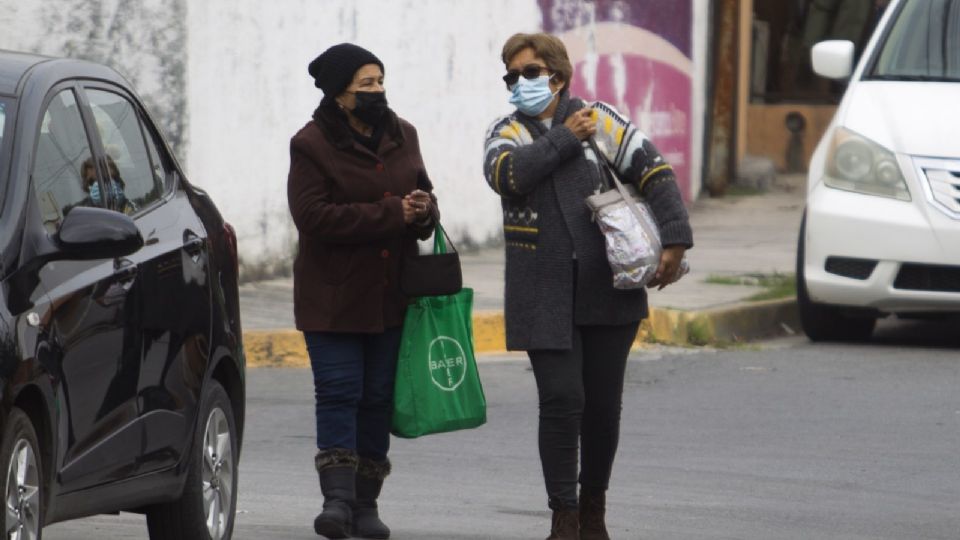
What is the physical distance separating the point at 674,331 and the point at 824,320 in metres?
0.83

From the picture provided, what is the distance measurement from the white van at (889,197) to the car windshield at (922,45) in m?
0.01

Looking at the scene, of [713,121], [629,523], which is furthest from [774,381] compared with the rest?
[713,121]

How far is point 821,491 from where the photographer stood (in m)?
8.24

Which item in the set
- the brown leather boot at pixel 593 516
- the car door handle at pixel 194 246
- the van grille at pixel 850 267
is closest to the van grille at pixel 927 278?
the van grille at pixel 850 267

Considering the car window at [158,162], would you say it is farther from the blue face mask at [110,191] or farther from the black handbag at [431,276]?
the black handbag at [431,276]

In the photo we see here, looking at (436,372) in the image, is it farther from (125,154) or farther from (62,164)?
(62,164)

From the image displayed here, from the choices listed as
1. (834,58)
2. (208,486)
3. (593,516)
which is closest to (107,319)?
(208,486)

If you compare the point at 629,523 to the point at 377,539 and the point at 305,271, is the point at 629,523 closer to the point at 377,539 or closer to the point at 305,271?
the point at 377,539

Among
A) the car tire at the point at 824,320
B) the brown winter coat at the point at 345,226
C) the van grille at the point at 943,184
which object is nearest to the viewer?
the brown winter coat at the point at 345,226

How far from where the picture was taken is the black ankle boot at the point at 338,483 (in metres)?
7.01

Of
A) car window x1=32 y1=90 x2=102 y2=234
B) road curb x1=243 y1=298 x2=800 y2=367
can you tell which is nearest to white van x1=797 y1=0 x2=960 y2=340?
road curb x1=243 y1=298 x2=800 y2=367

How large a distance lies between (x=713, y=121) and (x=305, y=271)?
478 inches

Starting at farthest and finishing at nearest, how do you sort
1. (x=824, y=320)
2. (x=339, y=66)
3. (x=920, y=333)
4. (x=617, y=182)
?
1. (x=920, y=333)
2. (x=824, y=320)
3. (x=339, y=66)
4. (x=617, y=182)

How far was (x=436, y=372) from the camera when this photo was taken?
23.6 ft
